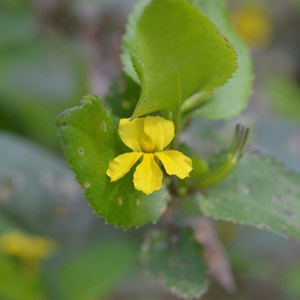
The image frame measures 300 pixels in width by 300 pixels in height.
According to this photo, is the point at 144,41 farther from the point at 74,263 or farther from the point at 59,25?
the point at 59,25

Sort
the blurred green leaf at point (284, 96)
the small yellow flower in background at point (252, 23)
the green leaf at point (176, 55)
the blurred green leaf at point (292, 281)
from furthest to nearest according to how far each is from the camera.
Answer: the small yellow flower in background at point (252, 23), the blurred green leaf at point (284, 96), the blurred green leaf at point (292, 281), the green leaf at point (176, 55)

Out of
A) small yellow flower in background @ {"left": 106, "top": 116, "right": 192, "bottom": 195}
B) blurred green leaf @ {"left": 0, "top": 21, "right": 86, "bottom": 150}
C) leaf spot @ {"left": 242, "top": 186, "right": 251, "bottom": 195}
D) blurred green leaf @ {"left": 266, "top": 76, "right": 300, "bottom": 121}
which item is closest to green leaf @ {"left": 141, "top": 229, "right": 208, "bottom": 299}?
leaf spot @ {"left": 242, "top": 186, "right": 251, "bottom": 195}

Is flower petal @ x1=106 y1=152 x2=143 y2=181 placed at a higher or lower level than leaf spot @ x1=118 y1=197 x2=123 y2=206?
higher

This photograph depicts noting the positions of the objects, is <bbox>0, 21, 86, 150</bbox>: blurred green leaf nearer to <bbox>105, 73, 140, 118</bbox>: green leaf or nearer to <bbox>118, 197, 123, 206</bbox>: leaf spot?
<bbox>105, 73, 140, 118</bbox>: green leaf

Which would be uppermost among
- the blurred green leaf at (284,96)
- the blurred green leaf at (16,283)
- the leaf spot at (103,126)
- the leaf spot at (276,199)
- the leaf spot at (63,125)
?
the blurred green leaf at (284,96)

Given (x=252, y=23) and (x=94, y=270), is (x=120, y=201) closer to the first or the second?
(x=94, y=270)

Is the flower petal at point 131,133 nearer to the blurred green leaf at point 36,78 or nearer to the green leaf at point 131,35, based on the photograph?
the green leaf at point 131,35

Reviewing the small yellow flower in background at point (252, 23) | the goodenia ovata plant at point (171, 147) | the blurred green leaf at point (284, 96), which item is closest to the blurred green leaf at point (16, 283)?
the goodenia ovata plant at point (171, 147)

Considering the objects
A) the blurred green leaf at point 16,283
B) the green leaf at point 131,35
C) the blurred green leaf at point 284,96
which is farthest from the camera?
the blurred green leaf at point 284,96
